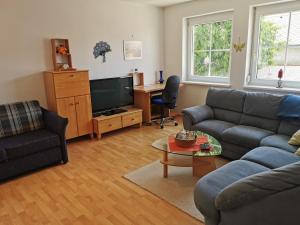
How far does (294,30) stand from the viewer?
3729 mm

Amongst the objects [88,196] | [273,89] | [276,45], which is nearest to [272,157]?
[88,196]

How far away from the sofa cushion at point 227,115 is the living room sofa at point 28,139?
2282 millimetres

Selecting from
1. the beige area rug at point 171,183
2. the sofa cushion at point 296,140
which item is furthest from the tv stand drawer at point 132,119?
the sofa cushion at point 296,140

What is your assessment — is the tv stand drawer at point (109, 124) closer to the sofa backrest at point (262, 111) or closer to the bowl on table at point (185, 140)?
the bowl on table at point (185, 140)

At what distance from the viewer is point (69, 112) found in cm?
377

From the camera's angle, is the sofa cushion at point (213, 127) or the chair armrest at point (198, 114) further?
the chair armrest at point (198, 114)

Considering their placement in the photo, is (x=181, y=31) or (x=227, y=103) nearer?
(x=227, y=103)

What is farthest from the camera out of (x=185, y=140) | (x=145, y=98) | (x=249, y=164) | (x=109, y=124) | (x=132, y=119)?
(x=145, y=98)

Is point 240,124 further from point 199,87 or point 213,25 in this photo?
point 213,25

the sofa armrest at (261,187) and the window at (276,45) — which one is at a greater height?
the window at (276,45)

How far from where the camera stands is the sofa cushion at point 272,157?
2135 millimetres

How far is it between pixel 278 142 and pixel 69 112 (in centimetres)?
299

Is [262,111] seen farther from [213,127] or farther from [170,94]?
[170,94]

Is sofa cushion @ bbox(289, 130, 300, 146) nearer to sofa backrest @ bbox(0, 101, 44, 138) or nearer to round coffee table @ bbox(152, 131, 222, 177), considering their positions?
round coffee table @ bbox(152, 131, 222, 177)
